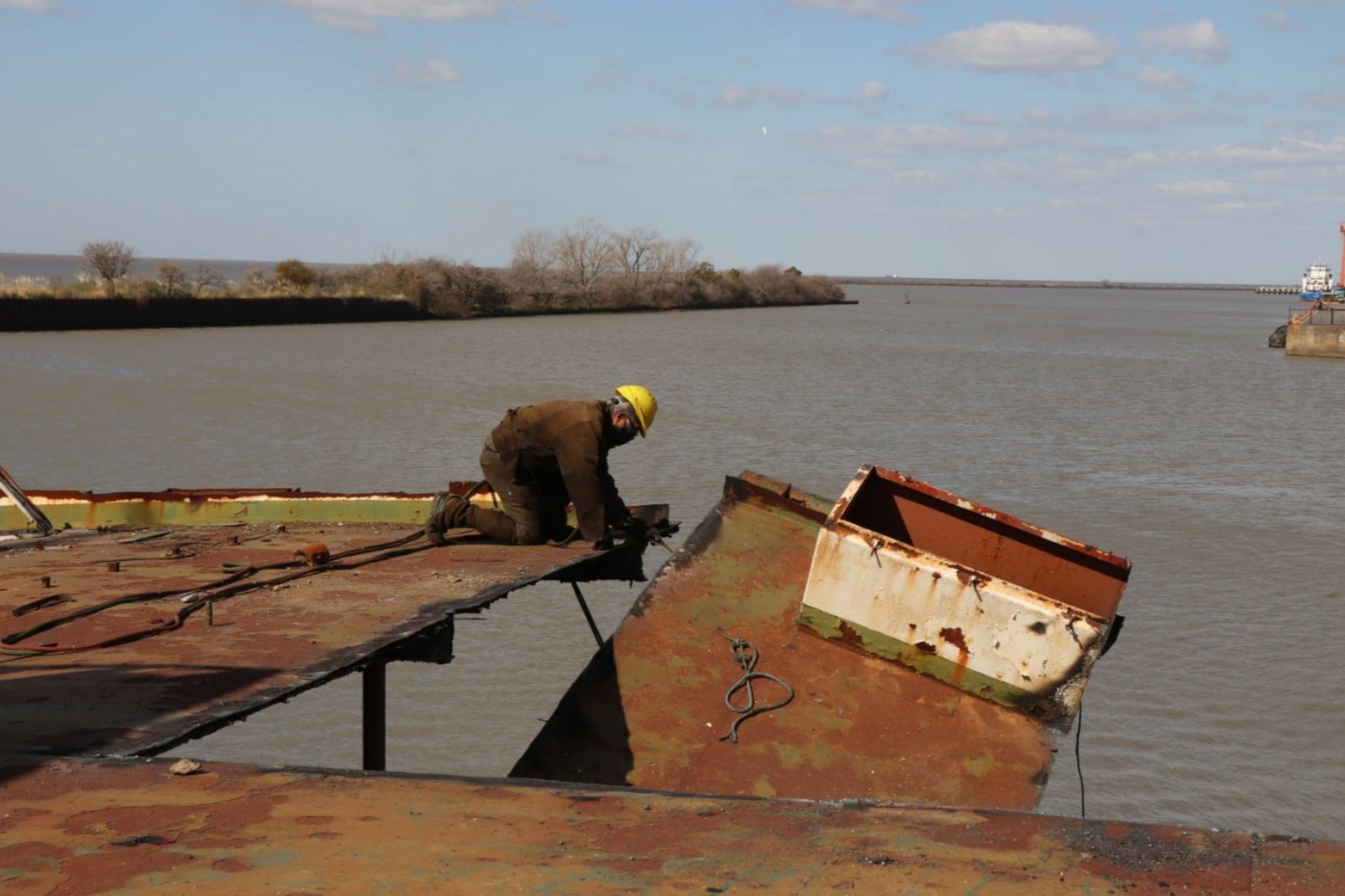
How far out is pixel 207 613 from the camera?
19.5 feet

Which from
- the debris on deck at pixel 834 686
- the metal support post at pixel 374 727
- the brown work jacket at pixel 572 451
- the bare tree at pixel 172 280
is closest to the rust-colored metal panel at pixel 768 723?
the debris on deck at pixel 834 686

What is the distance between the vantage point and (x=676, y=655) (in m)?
6.34

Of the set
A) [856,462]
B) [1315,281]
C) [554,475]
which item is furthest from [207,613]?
[1315,281]

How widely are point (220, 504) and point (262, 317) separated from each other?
1854 inches

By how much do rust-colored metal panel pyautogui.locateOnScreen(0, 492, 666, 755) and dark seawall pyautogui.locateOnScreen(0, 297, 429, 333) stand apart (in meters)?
41.0

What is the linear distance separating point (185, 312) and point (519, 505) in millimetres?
46112

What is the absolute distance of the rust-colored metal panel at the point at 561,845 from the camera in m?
3.06

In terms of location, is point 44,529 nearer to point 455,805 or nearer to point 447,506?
point 447,506

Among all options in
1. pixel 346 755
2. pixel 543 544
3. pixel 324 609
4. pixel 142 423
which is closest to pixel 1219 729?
pixel 543 544

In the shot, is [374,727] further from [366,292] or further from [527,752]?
[366,292]

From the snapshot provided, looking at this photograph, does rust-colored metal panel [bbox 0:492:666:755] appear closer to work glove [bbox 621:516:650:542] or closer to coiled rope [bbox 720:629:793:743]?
work glove [bbox 621:516:650:542]

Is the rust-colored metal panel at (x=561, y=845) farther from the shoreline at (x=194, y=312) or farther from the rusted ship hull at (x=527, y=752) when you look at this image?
the shoreline at (x=194, y=312)

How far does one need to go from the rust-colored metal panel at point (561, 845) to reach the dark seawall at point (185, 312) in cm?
4615

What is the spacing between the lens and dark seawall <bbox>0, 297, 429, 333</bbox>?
151ft
